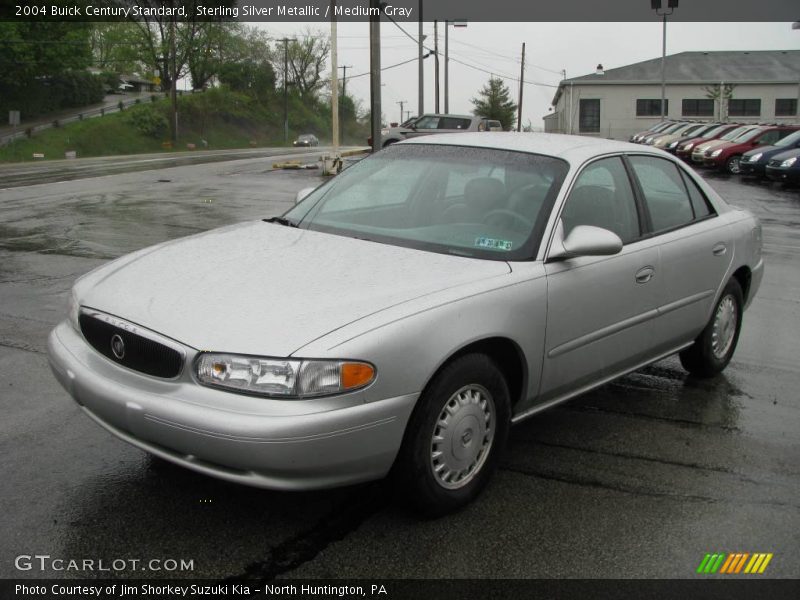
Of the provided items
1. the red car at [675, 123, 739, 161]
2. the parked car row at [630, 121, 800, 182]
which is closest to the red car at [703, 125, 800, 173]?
the parked car row at [630, 121, 800, 182]

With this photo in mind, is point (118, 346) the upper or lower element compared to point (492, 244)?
lower

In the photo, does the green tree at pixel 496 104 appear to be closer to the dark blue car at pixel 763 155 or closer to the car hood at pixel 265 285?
the dark blue car at pixel 763 155

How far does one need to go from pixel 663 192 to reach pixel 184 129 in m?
77.3

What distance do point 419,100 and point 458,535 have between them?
1531 inches

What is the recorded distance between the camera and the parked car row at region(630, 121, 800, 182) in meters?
23.4

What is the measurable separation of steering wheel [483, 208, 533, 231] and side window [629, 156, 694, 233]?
104cm

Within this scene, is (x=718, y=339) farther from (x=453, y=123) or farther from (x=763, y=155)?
(x=453, y=123)

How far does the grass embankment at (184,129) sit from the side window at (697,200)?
52584 mm

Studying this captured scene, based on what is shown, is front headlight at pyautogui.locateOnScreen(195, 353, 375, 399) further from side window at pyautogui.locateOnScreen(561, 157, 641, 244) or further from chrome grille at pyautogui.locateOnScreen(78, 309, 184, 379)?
side window at pyautogui.locateOnScreen(561, 157, 641, 244)

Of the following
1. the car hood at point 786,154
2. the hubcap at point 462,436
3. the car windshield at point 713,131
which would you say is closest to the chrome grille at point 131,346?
the hubcap at point 462,436

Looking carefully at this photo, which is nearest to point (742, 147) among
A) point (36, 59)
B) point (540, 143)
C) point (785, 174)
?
point (785, 174)

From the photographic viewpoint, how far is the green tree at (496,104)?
92.1 metres

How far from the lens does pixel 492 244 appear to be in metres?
4.12

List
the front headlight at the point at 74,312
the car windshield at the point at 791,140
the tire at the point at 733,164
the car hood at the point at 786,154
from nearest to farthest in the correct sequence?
the front headlight at the point at 74,312, the car hood at the point at 786,154, the car windshield at the point at 791,140, the tire at the point at 733,164
